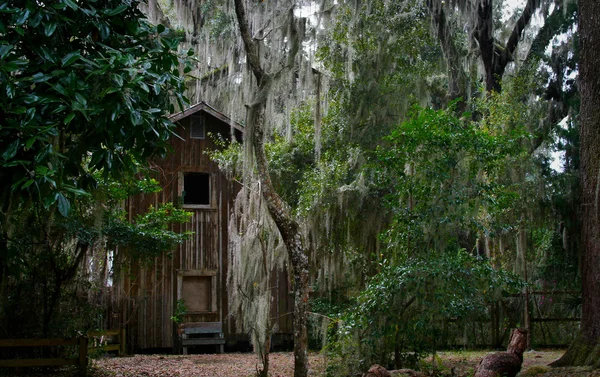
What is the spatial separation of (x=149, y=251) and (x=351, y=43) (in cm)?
642

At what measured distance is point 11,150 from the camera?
570cm

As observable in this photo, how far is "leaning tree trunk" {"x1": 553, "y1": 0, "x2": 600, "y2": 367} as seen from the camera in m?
10.0

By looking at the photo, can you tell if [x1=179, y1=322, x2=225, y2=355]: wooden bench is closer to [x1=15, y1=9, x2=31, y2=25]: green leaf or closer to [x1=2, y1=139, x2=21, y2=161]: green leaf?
[x1=2, y1=139, x2=21, y2=161]: green leaf

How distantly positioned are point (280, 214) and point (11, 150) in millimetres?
5416

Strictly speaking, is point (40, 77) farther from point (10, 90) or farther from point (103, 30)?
point (103, 30)

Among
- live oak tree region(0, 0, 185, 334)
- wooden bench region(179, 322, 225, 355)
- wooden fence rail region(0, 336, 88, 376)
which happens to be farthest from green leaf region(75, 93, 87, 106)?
wooden bench region(179, 322, 225, 355)

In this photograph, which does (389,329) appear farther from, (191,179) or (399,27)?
(191,179)

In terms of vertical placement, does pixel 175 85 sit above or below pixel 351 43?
below

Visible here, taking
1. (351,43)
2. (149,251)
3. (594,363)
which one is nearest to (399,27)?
(351,43)

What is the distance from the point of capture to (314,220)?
47.4 ft

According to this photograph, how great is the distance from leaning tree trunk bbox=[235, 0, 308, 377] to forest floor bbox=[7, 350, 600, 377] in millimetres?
1518

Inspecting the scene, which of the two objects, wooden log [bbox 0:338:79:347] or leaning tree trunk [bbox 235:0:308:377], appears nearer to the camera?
leaning tree trunk [bbox 235:0:308:377]

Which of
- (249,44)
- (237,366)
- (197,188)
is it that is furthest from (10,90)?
(197,188)

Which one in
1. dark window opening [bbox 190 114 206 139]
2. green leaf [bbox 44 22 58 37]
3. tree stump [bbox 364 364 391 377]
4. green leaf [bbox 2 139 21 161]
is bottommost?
tree stump [bbox 364 364 391 377]
